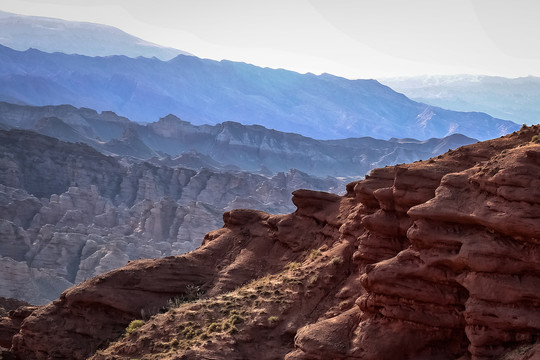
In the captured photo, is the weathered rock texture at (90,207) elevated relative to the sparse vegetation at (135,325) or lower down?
lower down

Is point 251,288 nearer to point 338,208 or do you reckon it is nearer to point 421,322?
point 338,208

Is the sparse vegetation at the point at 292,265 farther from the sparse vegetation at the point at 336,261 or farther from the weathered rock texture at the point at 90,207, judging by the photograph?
the weathered rock texture at the point at 90,207

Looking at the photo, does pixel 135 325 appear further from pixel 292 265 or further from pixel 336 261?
pixel 336 261

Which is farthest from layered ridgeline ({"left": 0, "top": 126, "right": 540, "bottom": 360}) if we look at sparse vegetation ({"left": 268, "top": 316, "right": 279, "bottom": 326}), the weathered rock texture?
the weathered rock texture

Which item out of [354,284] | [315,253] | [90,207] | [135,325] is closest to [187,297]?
[135,325]

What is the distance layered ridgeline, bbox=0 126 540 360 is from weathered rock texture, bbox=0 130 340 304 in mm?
49980

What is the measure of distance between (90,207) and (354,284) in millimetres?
111849

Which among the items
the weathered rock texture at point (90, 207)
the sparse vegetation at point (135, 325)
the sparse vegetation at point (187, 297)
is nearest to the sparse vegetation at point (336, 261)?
the sparse vegetation at point (187, 297)

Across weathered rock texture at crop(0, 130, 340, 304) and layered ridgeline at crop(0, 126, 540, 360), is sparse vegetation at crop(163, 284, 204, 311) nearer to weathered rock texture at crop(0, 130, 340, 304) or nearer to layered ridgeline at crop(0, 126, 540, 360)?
layered ridgeline at crop(0, 126, 540, 360)

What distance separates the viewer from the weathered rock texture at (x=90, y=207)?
101250mm

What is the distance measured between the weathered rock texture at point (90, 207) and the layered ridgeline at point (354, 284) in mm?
49980

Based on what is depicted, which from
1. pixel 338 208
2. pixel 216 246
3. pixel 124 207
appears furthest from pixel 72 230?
pixel 338 208

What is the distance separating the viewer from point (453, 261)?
79.9 feet

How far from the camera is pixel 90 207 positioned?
452 feet
